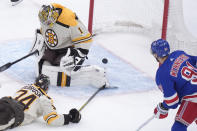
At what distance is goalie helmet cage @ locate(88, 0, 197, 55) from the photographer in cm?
364

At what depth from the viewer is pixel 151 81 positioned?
10.9ft

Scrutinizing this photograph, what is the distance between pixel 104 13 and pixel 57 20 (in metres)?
1.44

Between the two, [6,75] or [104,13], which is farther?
[104,13]

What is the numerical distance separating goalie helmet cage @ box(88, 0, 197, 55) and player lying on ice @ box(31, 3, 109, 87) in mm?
1031

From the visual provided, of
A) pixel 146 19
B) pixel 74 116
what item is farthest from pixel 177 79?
pixel 146 19

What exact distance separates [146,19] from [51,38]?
1.52m

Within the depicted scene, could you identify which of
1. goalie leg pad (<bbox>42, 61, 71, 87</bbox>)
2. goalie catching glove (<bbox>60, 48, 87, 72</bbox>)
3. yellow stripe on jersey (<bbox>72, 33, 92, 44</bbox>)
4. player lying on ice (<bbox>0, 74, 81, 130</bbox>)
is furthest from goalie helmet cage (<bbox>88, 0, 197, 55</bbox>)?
player lying on ice (<bbox>0, 74, 81, 130</bbox>)

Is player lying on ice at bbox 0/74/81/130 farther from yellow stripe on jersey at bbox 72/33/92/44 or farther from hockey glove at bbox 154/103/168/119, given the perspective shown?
yellow stripe on jersey at bbox 72/33/92/44

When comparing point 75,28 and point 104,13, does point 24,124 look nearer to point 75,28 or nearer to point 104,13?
point 75,28

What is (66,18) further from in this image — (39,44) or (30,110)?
(30,110)

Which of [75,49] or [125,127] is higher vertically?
[75,49]

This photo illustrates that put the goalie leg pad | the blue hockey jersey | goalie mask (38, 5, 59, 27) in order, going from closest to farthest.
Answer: the blue hockey jersey < goalie mask (38, 5, 59, 27) < the goalie leg pad

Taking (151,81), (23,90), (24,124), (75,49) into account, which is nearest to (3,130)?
(24,124)

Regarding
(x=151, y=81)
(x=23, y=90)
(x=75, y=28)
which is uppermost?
(x=75, y=28)
